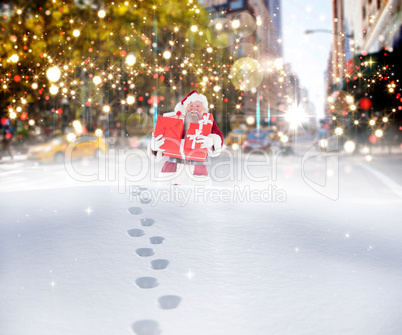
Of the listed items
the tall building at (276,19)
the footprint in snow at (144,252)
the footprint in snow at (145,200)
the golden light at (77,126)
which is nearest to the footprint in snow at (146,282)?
the footprint in snow at (144,252)

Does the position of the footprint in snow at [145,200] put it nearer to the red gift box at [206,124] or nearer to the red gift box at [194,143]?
the red gift box at [194,143]

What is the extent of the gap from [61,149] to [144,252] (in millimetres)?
14596

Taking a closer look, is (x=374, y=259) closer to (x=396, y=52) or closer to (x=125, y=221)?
(x=125, y=221)

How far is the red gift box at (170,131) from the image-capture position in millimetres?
5008

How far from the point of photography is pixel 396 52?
65.1 ft

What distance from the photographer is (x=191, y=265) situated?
10.7 feet

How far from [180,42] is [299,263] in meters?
20.8

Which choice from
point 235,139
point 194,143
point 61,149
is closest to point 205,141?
point 194,143

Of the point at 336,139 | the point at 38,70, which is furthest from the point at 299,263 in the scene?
the point at 336,139

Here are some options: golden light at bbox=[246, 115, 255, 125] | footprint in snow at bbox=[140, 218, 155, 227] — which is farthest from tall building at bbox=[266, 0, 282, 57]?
golden light at bbox=[246, 115, 255, 125]

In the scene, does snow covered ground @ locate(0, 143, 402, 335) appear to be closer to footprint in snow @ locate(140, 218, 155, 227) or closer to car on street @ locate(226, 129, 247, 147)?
footprint in snow @ locate(140, 218, 155, 227)

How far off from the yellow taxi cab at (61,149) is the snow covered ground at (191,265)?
11.9 metres

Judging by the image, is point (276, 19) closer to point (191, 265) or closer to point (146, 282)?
point (191, 265)

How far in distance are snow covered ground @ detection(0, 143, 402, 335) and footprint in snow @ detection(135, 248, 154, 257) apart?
18 mm
